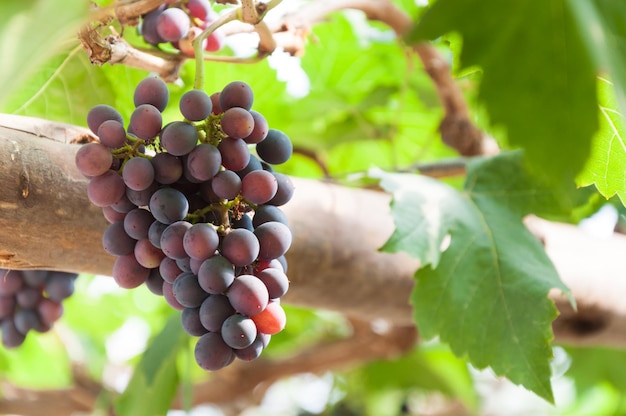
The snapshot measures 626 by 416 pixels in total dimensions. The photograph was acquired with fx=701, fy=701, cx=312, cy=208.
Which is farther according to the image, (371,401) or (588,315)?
(371,401)

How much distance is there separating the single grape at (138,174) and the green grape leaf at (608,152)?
0.40 metres

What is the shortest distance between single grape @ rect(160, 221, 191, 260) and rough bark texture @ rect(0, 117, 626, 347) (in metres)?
0.19

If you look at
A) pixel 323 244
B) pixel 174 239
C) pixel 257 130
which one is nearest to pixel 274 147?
pixel 257 130

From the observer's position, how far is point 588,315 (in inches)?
44.5

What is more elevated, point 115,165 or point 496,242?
point 115,165

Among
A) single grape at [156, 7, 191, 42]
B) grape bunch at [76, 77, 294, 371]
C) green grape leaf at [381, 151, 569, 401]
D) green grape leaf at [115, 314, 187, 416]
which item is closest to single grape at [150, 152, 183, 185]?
grape bunch at [76, 77, 294, 371]

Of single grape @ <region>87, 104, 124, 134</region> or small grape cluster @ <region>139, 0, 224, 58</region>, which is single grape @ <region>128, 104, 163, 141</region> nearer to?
single grape @ <region>87, 104, 124, 134</region>

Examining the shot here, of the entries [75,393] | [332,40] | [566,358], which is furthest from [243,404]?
[332,40]

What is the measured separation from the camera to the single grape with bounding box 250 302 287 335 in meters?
0.60

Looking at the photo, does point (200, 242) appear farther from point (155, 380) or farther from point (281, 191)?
point (155, 380)

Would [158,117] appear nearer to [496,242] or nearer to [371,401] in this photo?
[496,242]

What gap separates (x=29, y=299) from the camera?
0.90 m

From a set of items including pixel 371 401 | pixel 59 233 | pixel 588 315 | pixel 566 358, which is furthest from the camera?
pixel 371 401

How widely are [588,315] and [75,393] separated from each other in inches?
44.8
